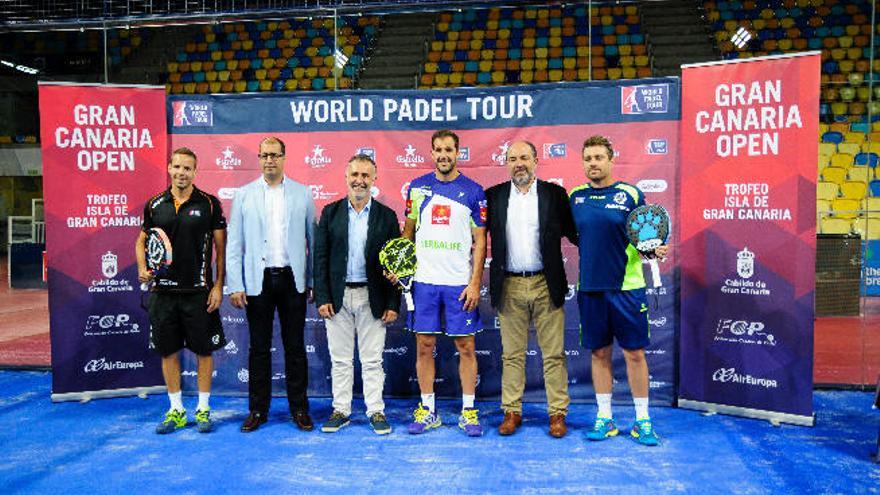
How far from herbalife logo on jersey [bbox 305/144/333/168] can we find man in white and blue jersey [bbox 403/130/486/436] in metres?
1.19

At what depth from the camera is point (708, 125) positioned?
4.85m

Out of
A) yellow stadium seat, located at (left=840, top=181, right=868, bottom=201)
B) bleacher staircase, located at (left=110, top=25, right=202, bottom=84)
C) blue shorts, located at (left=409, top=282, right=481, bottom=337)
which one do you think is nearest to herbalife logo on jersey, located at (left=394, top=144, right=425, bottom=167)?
blue shorts, located at (left=409, top=282, right=481, bottom=337)

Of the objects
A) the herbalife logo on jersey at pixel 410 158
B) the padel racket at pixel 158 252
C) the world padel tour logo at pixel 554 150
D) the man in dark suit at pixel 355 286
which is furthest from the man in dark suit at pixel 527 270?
the padel racket at pixel 158 252

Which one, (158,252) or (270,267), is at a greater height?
(158,252)

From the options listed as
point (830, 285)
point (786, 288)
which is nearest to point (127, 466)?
point (786, 288)

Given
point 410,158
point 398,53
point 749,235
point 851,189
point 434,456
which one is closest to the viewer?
point 434,456

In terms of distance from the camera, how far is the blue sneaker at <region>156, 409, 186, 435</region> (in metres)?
4.57

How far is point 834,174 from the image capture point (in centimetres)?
1176

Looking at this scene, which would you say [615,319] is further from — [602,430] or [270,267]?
[270,267]

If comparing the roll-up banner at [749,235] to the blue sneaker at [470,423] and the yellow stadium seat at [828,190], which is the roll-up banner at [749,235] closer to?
the blue sneaker at [470,423]

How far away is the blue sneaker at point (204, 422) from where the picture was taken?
4570mm

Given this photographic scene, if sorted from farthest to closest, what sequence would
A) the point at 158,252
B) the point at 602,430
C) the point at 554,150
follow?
the point at 554,150, the point at 158,252, the point at 602,430

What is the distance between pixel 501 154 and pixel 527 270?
46.2 inches

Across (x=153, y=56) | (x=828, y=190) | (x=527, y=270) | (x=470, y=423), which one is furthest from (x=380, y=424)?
(x=153, y=56)
